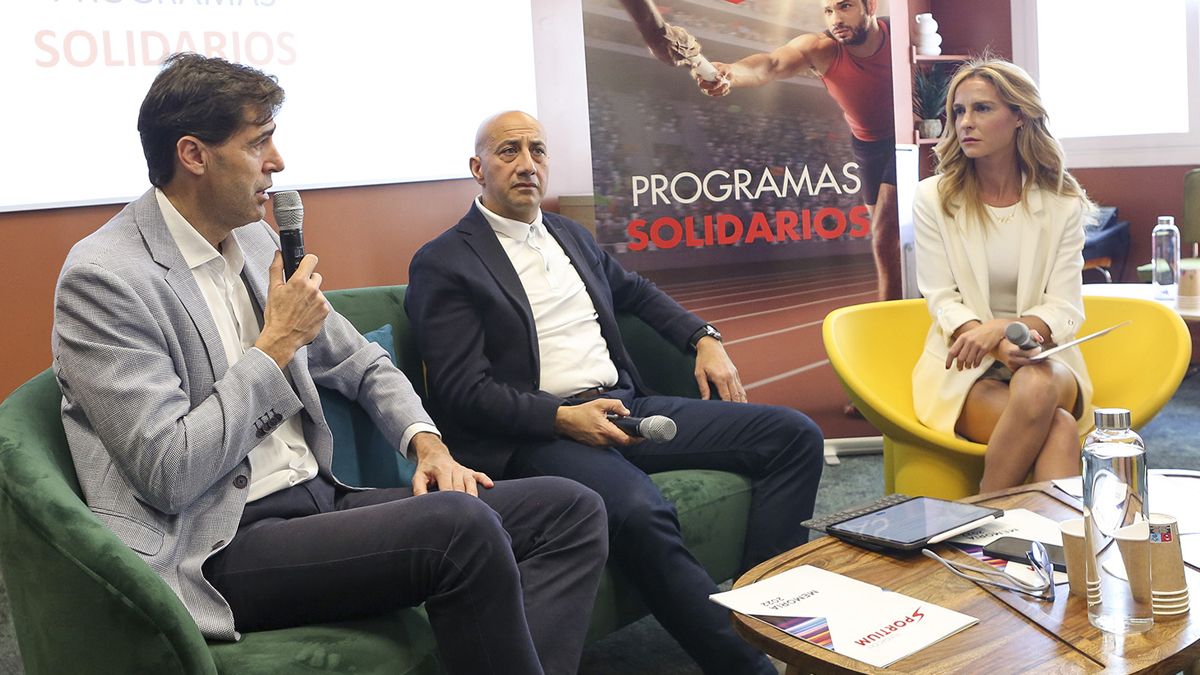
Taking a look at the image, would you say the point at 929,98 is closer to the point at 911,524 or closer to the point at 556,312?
the point at 556,312

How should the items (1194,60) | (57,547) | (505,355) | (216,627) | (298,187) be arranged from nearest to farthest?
(57,547), (216,627), (505,355), (298,187), (1194,60)

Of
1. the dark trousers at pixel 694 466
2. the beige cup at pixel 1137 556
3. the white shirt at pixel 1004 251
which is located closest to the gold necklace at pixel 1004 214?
the white shirt at pixel 1004 251

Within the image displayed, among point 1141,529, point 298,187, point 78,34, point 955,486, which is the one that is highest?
point 78,34

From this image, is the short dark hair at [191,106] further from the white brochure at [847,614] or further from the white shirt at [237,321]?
the white brochure at [847,614]

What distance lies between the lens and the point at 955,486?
287 cm

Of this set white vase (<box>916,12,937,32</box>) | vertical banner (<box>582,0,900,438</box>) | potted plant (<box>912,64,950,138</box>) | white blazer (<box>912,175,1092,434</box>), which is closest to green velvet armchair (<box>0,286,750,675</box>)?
white blazer (<box>912,175,1092,434</box>)

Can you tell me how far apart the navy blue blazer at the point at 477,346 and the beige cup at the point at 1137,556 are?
1.23m

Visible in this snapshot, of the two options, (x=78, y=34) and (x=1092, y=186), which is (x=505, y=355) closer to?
(x=78, y=34)

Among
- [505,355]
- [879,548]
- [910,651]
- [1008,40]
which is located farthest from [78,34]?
[1008,40]

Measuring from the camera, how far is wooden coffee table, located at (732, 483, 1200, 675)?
1442 millimetres

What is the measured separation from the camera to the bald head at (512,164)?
270 cm

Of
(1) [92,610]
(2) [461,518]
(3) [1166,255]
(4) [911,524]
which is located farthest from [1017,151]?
(1) [92,610]

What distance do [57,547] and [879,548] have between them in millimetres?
1258

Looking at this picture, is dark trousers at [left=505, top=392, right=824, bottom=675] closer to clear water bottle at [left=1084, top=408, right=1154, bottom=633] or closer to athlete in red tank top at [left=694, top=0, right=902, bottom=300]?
clear water bottle at [left=1084, top=408, right=1154, bottom=633]
